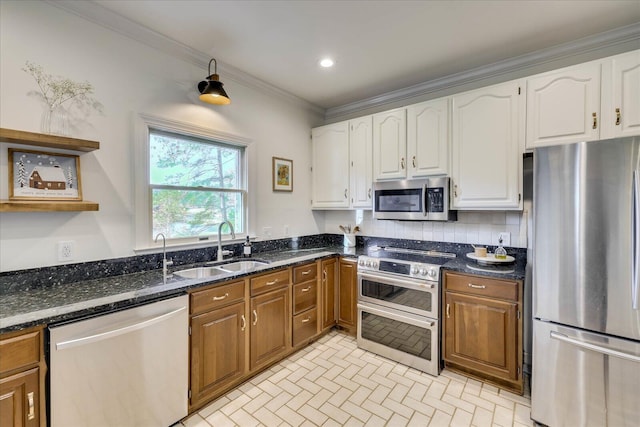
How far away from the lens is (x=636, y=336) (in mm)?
1536

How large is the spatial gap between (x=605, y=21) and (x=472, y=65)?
89 centimetres

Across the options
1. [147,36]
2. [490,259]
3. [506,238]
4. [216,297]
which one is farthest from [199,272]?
[506,238]

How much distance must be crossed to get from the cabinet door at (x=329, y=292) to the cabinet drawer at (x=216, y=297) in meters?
1.07

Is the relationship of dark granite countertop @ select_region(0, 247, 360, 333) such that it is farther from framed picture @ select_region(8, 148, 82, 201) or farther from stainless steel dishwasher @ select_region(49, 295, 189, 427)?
framed picture @ select_region(8, 148, 82, 201)

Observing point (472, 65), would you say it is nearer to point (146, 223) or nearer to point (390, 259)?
point (390, 259)

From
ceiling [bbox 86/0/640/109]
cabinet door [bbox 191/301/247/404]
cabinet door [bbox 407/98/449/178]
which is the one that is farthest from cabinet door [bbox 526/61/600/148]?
cabinet door [bbox 191/301/247/404]

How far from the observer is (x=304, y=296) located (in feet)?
9.22

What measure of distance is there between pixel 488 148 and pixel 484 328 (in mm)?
1508

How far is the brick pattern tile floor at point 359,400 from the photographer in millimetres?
1915

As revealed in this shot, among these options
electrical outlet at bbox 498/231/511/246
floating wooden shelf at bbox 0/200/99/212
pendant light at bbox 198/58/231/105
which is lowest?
electrical outlet at bbox 498/231/511/246

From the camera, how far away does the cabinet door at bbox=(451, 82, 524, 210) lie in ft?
7.68

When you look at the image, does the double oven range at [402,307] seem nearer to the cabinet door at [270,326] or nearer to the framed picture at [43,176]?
the cabinet door at [270,326]

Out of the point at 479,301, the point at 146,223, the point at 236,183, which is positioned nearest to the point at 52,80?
the point at 146,223

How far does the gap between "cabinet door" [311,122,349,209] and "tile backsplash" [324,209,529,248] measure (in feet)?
1.25
